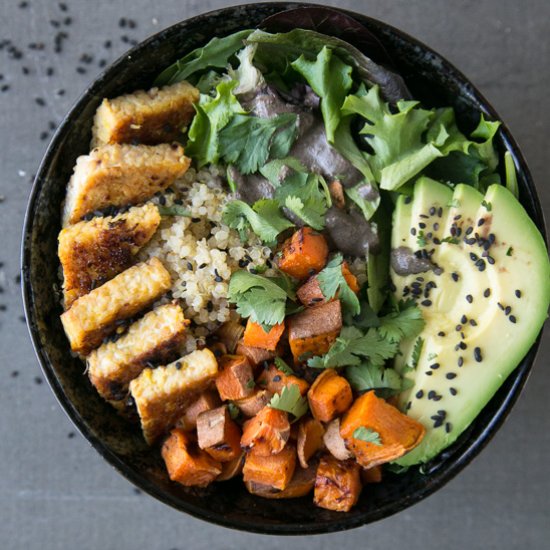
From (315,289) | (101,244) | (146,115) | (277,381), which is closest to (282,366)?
(277,381)

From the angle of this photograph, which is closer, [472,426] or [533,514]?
[472,426]

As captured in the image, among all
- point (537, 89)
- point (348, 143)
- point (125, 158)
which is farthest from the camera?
point (537, 89)

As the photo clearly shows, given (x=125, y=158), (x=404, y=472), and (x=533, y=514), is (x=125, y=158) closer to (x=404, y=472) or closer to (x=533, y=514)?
(x=404, y=472)

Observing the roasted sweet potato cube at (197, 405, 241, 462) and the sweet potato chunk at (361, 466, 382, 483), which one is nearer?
the roasted sweet potato cube at (197, 405, 241, 462)

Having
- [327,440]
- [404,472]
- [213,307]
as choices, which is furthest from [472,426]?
[213,307]

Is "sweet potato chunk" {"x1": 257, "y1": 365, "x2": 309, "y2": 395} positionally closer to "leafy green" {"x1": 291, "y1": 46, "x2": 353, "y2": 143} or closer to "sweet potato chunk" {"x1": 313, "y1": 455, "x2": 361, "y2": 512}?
"sweet potato chunk" {"x1": 313, "y1": 455, "x2": 361, "y2": 512}

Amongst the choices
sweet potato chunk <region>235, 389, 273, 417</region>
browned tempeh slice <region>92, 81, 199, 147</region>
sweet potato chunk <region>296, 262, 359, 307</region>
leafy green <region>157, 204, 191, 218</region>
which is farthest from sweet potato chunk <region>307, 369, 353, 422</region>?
browned tempeh slice <region>92, 81, 199, 147</region>

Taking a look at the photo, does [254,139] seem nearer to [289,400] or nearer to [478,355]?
[289,400]
